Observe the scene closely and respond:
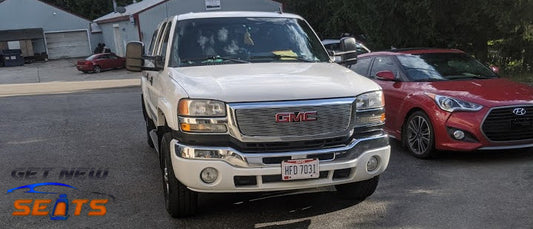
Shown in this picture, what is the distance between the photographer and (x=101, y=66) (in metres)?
34.2

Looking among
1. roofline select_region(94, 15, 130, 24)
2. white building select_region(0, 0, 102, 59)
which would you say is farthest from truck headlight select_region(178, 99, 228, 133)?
white building select_region(0, 0, 102, 59)

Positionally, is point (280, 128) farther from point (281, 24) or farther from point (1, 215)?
point (1, 215)

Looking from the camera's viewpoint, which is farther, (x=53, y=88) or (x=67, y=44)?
(x=67, y=44)

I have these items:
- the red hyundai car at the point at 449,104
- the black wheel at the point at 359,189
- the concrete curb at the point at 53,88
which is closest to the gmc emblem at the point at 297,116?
the black wheel at the point at 359,189

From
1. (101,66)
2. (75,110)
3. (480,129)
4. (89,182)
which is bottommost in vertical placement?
(101,66)

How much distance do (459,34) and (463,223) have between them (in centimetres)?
1134

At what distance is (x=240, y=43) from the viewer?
5.27 meters

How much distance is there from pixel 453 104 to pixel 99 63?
31.5m

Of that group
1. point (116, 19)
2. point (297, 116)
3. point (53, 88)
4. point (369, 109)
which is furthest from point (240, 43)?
point (116, 19)

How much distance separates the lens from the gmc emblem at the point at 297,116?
396 centimetres

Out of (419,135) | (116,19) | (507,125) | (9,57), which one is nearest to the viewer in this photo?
(507,125)

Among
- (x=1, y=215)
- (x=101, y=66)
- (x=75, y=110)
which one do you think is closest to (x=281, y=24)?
(x=1, y=215)

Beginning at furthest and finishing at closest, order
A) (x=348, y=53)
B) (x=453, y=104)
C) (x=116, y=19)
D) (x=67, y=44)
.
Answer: (x=67, y=44), (x=116, y=19), (x=453, y=104), (x=348, y=53)

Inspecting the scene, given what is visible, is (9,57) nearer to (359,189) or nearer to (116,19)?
(116,19)
